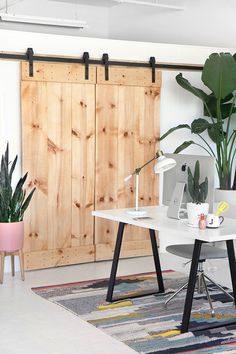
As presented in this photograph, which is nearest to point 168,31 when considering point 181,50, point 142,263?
point 181,50

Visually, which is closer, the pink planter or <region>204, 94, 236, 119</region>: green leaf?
the pink planter

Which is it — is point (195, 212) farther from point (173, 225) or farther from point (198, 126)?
point (198, 126)

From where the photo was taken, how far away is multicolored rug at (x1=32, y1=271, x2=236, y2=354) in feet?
14.2

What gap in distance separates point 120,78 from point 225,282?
230cm

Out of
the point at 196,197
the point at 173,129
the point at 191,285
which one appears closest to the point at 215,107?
the point at 173,129

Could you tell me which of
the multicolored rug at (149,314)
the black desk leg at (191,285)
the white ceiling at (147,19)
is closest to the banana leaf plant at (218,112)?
the white ceiling at (147,19)

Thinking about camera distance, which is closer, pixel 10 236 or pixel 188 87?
pixel 10 236

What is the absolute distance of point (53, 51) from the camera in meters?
6.36

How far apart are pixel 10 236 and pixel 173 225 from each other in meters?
1.70

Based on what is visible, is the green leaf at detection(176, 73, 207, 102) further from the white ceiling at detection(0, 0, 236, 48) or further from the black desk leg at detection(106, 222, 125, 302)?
the black desk leg at detection(106, 222, 125, 302)

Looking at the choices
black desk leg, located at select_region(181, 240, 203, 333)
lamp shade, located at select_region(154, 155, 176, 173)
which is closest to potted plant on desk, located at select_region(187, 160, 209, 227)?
lamp shade, located at select_region(154, 155, 176, 173)

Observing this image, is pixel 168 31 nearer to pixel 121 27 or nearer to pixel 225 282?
pixel 121 27

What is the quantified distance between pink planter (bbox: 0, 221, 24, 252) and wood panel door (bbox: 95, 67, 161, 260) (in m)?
1.13

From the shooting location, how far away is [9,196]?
586cm
